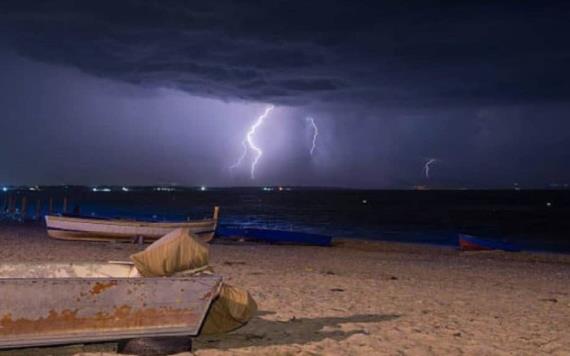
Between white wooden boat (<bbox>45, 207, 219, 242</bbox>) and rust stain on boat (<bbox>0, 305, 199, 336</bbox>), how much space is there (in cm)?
1942

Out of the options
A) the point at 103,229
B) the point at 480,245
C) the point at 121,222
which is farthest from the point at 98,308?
the point at 480,245

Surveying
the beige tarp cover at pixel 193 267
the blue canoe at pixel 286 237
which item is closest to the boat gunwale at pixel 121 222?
the blue canoe at pixel 286 237

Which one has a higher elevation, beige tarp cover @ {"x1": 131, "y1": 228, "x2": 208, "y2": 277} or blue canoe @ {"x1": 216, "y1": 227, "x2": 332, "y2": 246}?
beige tarp cover @ {"x1": 131, "y1": 228, "x2": 208, "y2": 277}

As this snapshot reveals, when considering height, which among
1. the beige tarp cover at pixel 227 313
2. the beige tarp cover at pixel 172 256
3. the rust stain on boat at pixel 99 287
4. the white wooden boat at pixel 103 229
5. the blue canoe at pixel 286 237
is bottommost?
the blue canoe at pixel 286 237

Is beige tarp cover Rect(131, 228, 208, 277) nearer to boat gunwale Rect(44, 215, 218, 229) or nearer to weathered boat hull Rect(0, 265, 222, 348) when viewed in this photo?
weathered boat hull Rect(0, 265, 222, 348)

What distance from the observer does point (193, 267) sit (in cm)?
702

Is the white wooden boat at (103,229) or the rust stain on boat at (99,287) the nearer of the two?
the rust stain on boat at (99,287)

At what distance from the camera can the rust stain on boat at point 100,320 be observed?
220 inches

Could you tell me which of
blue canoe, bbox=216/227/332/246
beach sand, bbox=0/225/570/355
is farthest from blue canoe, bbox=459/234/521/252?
beach sand, bbox=0/225/570/355

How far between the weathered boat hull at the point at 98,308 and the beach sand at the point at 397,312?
0.67 metres

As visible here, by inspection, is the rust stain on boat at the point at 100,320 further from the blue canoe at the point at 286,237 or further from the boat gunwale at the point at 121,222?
the blue canoe at the point at 286,237

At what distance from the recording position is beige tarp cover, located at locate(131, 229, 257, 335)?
6.91m

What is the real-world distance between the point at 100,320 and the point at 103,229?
68.5ft

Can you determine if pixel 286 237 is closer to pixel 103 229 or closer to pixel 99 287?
pixel 103 229
